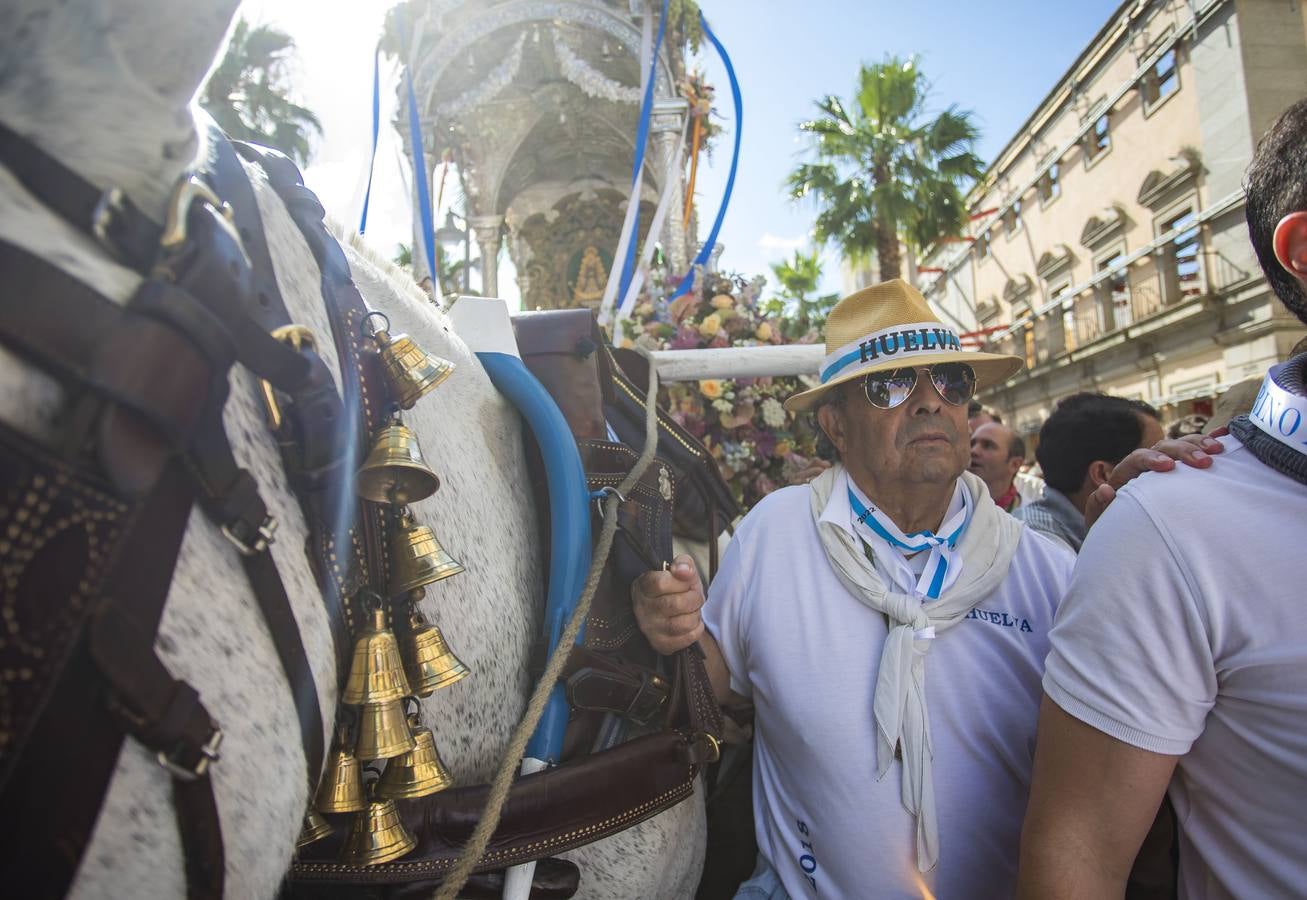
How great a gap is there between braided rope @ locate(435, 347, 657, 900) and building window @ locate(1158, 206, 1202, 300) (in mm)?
18109

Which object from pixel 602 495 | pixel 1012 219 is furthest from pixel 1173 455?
pixel 1012 219

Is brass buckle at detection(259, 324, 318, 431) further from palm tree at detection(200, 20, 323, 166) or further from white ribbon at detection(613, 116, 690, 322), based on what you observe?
palm tree at detection(200, 20, 323, 166)

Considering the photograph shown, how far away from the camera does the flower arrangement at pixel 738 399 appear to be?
12.1 ft

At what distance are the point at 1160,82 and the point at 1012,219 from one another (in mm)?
7587

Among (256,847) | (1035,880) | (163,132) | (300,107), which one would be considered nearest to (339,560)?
(256,847)

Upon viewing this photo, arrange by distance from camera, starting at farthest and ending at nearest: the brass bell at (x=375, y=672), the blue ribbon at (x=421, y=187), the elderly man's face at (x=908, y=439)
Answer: the blue ribbon at (x=421, y=187) → the elderly man's face at (x=908, y=439) → the brass bell at (x=375, y=672)

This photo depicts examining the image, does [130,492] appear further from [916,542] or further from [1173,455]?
[916,542]

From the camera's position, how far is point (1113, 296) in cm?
1897

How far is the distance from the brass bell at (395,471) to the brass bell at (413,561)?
1.7 inches

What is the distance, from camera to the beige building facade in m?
13.7

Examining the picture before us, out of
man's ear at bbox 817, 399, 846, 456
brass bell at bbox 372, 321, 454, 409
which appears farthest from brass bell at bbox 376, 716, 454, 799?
man's ear at bbox 817, 399, 846, 456

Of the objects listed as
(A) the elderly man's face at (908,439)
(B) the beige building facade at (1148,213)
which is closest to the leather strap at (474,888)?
(A) the elderly man's face at (908,439)

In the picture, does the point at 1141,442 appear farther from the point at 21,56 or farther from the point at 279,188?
the point at 21,56

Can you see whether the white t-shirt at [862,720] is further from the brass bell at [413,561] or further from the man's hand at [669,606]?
the brass bell at [413,561]
